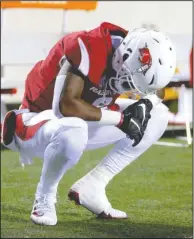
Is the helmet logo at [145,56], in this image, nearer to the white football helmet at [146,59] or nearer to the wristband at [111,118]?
the white football helmet at [146,59]

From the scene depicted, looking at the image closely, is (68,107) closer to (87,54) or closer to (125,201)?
(87,54)

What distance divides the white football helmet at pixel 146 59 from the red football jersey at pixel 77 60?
0.09ft

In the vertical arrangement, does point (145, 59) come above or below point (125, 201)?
above

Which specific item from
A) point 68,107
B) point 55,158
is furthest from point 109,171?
point 68,107

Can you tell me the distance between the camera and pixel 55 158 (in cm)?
172

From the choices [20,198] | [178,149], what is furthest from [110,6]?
[20,198]

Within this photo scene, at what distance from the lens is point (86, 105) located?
64.7 inches

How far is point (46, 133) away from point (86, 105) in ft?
0.36

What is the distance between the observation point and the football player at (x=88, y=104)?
1.58 meters

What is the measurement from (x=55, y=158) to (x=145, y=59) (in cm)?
26

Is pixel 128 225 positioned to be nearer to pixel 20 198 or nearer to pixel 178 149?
pixel 20 198

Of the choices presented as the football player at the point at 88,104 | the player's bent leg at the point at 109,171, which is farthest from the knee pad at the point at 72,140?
the player's bent leg at the point at 109,171

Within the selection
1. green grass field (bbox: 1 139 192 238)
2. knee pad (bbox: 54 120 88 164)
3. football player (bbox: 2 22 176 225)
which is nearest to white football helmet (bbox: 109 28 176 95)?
football player (bbox: 2 22 176 225)

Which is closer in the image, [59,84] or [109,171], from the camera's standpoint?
[59,84]
